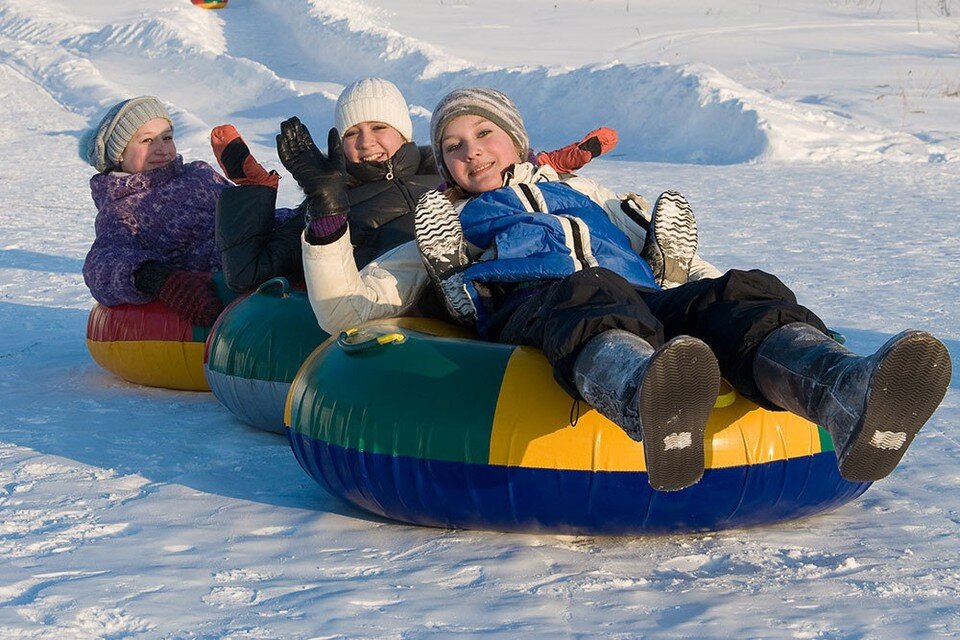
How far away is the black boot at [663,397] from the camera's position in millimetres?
2592

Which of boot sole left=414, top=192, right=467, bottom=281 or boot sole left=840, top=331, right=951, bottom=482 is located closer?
boot sole left=840, top=331, right=951, bottom=482

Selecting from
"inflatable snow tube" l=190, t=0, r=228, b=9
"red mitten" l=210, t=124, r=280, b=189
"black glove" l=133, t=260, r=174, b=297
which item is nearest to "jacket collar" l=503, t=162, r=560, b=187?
"red mitten" l=210, t=124, r=280, b=189

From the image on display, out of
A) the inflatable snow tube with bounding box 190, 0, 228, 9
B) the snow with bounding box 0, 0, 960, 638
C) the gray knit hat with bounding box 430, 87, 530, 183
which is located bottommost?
the snow with bounding box 0, 0, 960, 638

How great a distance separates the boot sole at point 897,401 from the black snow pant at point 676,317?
0.40 m

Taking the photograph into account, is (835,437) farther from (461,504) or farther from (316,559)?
(316,559)

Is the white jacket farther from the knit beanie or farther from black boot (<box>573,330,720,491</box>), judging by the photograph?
black boot (<box>573,330,720,491</box>)

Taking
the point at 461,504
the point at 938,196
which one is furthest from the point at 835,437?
the point at 938,196

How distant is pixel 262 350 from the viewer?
429 centimetres

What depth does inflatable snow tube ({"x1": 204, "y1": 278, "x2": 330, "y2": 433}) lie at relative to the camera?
4.26 meters

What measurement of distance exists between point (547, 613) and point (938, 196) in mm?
7237

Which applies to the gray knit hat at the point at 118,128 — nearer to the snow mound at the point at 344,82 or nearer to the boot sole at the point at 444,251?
the boot sole at the point at 444,251

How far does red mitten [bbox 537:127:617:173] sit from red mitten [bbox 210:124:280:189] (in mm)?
1094

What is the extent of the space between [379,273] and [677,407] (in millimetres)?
1513

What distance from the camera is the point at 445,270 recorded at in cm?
369
